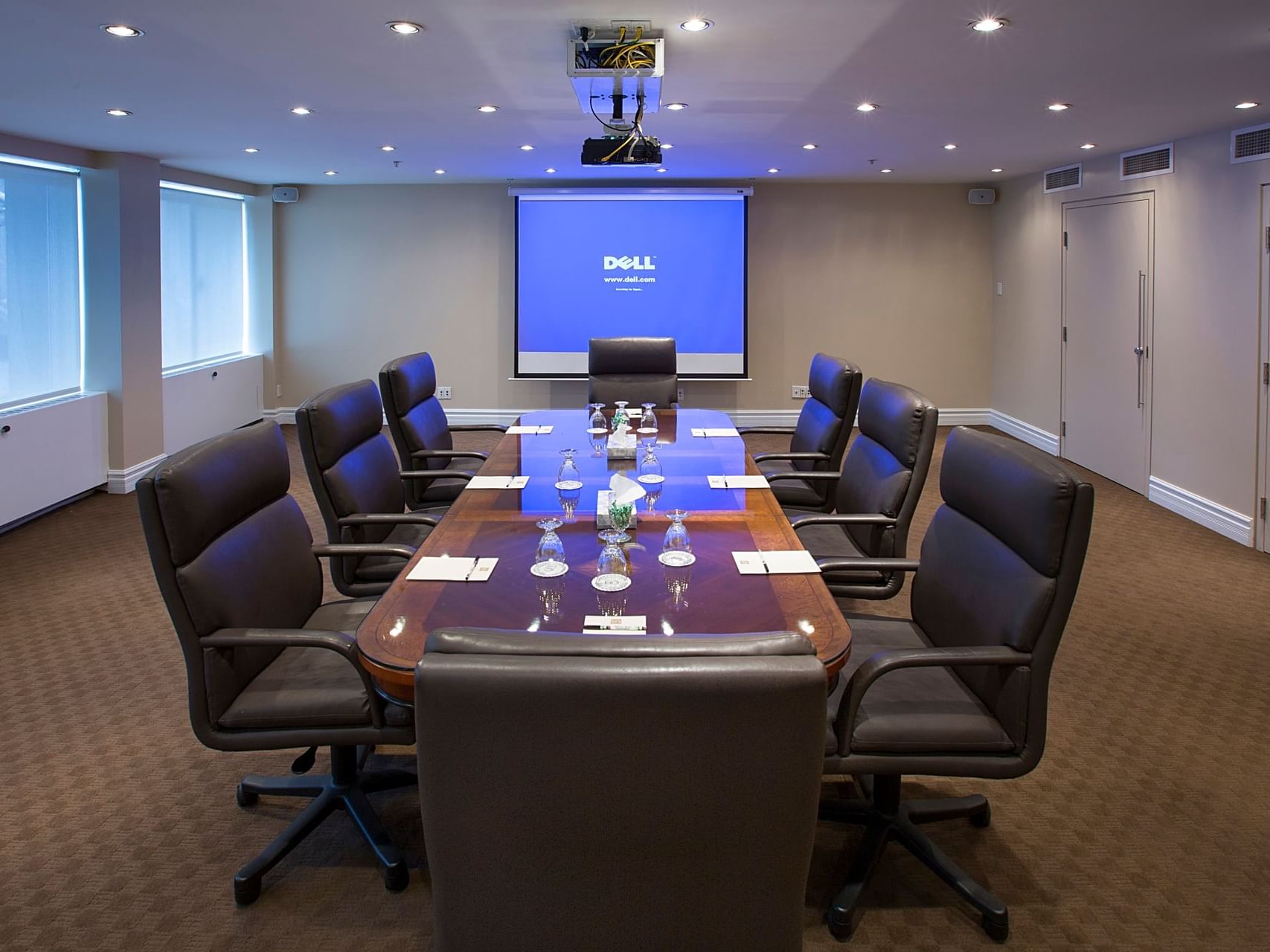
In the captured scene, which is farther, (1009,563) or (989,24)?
(989,24)

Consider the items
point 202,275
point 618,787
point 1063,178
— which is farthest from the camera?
point 202,275

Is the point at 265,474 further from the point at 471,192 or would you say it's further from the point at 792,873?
the point at 471,192

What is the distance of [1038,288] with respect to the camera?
8.53 metres

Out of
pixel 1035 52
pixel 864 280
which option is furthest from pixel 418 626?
pixel 864 280

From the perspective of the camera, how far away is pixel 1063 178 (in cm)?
791

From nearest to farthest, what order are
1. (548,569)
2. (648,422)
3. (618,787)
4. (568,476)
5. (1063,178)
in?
(618,787) < (548,569) < (568,476) < (648,422) < (1063,178)

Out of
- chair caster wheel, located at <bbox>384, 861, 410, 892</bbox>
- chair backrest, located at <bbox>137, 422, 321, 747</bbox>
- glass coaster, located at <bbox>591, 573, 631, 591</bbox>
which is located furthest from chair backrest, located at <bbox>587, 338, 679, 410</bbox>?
chair caster wheel, located at <bbox>384, 861, 410, 892</bbox>

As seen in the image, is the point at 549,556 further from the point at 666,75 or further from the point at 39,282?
the point at 39,282

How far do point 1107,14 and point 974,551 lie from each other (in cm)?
211

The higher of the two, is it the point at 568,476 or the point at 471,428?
the point at 471,428

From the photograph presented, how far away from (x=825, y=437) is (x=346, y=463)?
208cm

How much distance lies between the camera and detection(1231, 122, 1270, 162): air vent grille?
5407 mm

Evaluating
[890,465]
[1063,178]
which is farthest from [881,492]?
[1063,178]

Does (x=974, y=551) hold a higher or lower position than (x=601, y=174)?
lower
